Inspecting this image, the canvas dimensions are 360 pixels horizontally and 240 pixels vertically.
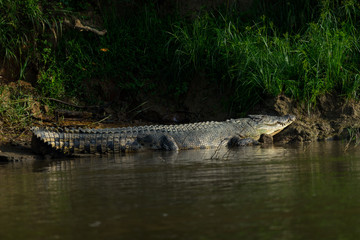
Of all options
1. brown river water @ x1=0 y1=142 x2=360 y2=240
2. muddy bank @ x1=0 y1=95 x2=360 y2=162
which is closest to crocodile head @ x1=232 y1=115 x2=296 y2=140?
muddy bank @ x1=0 y1=95 x2=360 y2=162

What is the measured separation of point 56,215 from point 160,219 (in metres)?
0.65

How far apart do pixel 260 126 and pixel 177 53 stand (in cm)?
241

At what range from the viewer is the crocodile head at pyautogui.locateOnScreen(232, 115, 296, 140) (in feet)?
27.5

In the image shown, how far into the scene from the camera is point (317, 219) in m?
2.46

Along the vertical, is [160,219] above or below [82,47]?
below

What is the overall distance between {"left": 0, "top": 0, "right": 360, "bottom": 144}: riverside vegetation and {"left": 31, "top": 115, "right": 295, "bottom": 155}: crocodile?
0.61 m

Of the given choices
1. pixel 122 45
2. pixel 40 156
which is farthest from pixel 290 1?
pixel 40 156

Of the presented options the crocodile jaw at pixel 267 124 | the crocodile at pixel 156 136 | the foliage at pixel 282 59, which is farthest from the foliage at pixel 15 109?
the crocodile jaw at pixel 267 124

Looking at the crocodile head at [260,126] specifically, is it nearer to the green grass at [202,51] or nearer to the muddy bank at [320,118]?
the muddy bank at [320,118]

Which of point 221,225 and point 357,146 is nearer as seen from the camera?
point 221,225

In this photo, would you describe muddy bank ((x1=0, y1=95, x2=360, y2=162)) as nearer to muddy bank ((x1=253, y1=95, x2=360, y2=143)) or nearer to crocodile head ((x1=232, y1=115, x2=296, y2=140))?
muddy bank ((x1=253, y1=95, x2=360, y2=143))

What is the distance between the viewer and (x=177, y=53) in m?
9.81

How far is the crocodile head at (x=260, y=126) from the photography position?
838 centimetres

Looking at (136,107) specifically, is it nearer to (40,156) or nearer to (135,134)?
(135,134)
